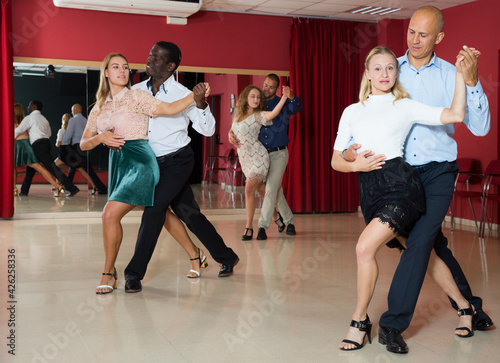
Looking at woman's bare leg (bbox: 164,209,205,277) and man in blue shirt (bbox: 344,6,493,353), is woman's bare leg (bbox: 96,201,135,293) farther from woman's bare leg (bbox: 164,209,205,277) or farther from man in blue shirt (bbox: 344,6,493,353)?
man in blue shirt (bbox: 344,6,493,353)

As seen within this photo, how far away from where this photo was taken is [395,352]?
9.62ft

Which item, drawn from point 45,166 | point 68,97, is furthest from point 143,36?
point 45,166

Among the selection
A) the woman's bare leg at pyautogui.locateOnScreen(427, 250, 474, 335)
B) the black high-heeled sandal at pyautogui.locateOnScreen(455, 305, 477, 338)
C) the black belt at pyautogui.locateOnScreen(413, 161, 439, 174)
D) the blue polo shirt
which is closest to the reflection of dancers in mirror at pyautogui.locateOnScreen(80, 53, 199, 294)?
the black belt at pyautogui.locateOnScreen(413, 161, 439, 174)

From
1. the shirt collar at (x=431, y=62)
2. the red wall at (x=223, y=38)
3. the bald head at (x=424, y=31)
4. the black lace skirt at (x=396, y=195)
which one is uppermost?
the red wall at (x=223, y=38)

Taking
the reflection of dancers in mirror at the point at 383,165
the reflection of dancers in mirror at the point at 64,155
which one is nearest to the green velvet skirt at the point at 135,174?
the reflection of dancers in mirror at the point at 383,165

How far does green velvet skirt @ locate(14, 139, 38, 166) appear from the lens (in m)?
8.66

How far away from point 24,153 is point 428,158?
22.6ft

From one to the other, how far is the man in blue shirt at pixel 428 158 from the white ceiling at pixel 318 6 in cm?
513

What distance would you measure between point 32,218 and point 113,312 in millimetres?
4922

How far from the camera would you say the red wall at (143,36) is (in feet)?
25.9

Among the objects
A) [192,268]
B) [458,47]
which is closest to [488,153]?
[458,47]

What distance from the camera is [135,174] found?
4.04m

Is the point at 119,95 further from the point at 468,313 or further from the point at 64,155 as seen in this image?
the point at 64,155

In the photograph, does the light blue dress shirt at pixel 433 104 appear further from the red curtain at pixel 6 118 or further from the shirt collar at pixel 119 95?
the red curtain at pixel 6 118
